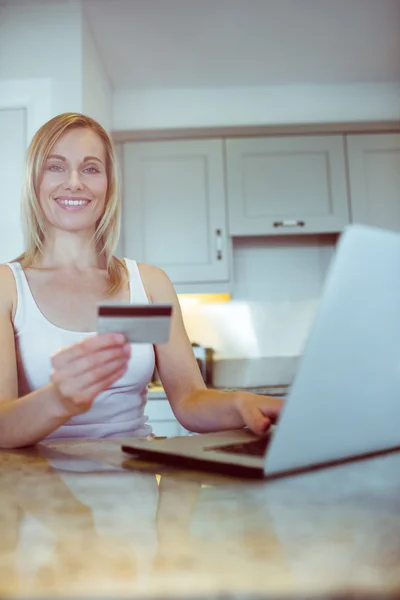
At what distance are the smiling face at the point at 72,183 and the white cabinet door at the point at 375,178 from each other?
203 cm

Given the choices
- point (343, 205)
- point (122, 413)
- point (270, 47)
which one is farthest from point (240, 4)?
point (122, 413)

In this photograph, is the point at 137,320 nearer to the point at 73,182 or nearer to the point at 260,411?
the point at 260,411

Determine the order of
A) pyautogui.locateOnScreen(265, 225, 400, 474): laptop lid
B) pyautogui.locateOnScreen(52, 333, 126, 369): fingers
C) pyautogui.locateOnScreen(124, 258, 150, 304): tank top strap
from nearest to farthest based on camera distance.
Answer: pyautogui.locateOnScreen(265, 225, 400, 474): laptop lid
pyautogui.locateOnScreen(52, 333, 126, 369): fingers
pyautogui.locateOnScreen(124, 258, 150, 304): tank top strap

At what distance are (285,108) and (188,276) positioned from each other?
42.7 inches

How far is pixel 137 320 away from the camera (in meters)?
0.47

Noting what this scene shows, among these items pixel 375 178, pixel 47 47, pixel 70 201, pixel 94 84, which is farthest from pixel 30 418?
pixel 375 178

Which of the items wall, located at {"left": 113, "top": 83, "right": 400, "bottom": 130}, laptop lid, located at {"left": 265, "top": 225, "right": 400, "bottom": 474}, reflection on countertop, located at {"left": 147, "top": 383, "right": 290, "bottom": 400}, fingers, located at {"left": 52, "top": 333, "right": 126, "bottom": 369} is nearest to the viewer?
laptop lid, located at {"left": 265, "top": 225, "right": 400, "bottom": 474}

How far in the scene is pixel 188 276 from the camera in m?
2.90

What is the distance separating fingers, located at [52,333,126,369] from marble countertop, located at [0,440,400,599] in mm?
112

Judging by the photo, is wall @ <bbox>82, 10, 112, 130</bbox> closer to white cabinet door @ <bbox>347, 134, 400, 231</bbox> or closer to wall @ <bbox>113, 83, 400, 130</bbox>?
wall @ <bbox>113, 83, 400, 130</bbox>

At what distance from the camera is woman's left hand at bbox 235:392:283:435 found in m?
0.72

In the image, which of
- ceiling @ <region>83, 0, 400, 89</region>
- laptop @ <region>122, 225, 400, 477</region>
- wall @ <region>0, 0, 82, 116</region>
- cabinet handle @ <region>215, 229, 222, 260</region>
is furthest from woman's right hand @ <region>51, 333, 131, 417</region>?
cabinet handle @ <region>215, 229, 222, 260</region>

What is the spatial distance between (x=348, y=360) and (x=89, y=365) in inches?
9.9

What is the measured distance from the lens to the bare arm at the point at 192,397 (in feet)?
2.44
